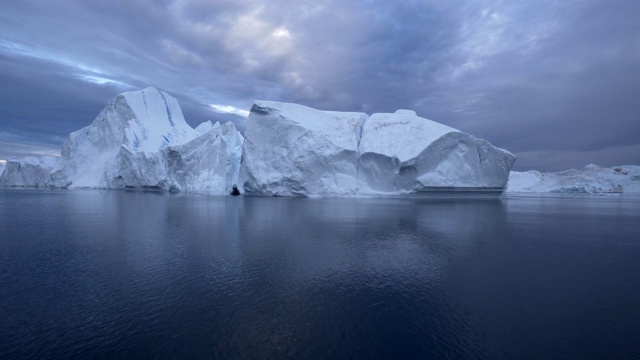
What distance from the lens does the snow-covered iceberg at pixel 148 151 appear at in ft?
102

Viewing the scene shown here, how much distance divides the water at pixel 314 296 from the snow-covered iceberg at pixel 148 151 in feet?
73.3

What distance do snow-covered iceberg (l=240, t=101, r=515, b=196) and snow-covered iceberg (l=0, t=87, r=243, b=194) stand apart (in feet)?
16.2

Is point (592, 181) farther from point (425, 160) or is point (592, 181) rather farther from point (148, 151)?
point (148, 151)

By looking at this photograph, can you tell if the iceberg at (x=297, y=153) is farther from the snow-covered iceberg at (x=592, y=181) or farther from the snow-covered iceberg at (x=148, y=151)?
the snow-covered iceberg at (x=592, y=181)

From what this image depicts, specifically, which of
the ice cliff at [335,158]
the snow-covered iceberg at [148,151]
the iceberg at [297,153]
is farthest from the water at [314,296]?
the snow-covered iceberg at [148,151]

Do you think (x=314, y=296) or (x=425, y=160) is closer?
Answer: (x=314, y=296)

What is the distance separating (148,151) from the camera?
35031 mm

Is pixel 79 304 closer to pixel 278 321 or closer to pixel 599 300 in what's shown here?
pixel 278 321

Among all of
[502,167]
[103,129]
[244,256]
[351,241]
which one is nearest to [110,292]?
[244,256]

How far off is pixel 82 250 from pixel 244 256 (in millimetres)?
3475

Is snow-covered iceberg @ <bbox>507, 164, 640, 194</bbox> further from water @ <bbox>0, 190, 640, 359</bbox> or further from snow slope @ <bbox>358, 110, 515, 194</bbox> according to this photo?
water @ <bbox>0, 190, 640, 359</bbox>

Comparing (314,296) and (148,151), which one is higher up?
(148,151)

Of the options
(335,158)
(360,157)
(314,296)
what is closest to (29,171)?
(335,158)

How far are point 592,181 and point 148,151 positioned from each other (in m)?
59.3
